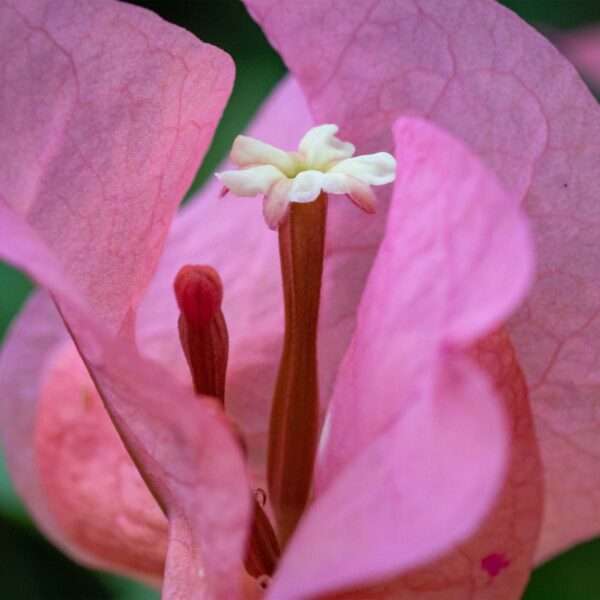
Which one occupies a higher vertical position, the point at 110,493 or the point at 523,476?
the point at 523,476

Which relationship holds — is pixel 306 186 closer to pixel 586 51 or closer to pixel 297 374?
pixel 297 374

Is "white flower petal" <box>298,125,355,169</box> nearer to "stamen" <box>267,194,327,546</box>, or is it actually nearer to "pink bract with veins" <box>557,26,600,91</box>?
"stamen" <box>267,194,327,546</box>

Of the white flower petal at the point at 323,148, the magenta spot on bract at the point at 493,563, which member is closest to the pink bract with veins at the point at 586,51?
the white flower petal at the point at 323,148

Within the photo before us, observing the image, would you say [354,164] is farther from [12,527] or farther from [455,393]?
[12,527]

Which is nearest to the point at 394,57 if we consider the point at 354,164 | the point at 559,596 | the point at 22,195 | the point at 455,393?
the point at 354,164

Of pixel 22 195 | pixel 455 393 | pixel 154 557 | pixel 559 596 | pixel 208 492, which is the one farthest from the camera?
pixel 559 596

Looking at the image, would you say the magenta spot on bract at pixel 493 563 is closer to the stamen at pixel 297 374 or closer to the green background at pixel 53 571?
the stamen at pixel 297 374
